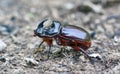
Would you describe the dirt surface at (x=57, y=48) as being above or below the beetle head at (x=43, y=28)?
below

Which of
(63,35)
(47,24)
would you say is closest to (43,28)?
(47,24)

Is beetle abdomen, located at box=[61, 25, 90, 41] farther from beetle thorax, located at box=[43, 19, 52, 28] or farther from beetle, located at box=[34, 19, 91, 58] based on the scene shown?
beetle thorax, located at box=[43, 19, 52, 28]

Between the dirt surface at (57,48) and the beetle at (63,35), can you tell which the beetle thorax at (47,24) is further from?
the dirt surface at (57,48)

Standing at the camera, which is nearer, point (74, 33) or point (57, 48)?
point (74, 33)

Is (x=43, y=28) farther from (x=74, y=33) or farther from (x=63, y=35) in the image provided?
(x=74, y=33)

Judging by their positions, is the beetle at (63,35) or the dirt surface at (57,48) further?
the beetle at (63,35)

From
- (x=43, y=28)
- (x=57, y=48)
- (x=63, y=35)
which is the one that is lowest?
(x=57, y=48)

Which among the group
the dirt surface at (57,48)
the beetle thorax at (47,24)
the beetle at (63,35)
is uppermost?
the beetle thorax at (47,24)

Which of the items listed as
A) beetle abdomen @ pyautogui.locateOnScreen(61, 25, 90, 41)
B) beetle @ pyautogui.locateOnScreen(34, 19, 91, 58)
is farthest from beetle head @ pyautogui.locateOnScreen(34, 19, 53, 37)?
beetle abdomen @ pyautogui.locateOnScreen(61, 25, 90, 41)

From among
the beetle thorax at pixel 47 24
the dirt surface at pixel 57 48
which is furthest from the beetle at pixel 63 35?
the dirt surface at pixel 57 48
